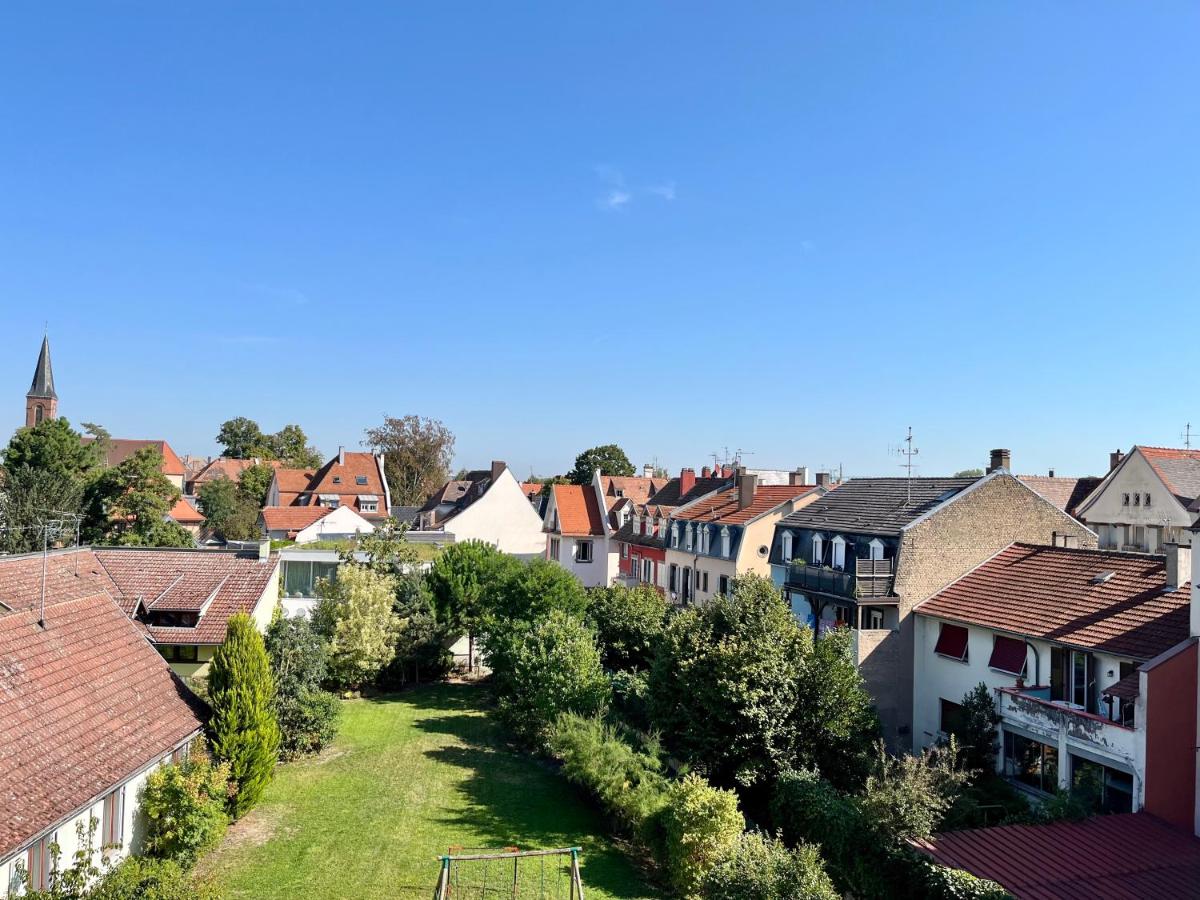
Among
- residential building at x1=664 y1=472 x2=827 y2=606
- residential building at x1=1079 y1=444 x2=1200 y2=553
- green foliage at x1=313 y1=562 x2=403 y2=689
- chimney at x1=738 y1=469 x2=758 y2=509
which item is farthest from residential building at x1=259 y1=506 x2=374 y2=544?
residential building at x1=1079 y1=444 x2=1200 y2=553

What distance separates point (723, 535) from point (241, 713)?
2692 centimetres

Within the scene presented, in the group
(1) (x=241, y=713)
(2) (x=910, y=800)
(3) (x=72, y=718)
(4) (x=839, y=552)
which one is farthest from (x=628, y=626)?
(3) (x=72, y=718)

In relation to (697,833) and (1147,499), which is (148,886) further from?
(1147,499)

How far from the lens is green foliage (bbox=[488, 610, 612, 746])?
1137 inches

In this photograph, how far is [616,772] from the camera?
894 inches

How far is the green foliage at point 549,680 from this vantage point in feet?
94.7

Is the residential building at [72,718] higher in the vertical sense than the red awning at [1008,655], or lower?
lower

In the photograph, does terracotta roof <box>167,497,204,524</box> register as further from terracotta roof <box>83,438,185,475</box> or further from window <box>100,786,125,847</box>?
window <box>100,786,125,847</box>

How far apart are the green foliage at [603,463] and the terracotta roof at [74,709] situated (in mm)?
86698

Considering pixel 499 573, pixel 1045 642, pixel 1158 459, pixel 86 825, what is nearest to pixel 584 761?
pixel 86 825

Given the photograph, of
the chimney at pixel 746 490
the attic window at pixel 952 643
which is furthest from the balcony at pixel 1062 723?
the chimney at pixel 746 490

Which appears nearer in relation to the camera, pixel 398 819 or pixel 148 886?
pixel 148 886

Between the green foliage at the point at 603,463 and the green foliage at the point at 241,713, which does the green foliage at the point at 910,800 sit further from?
the green foliage at the point at 603,463

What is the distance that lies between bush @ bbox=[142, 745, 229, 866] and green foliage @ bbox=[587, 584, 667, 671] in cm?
2007
